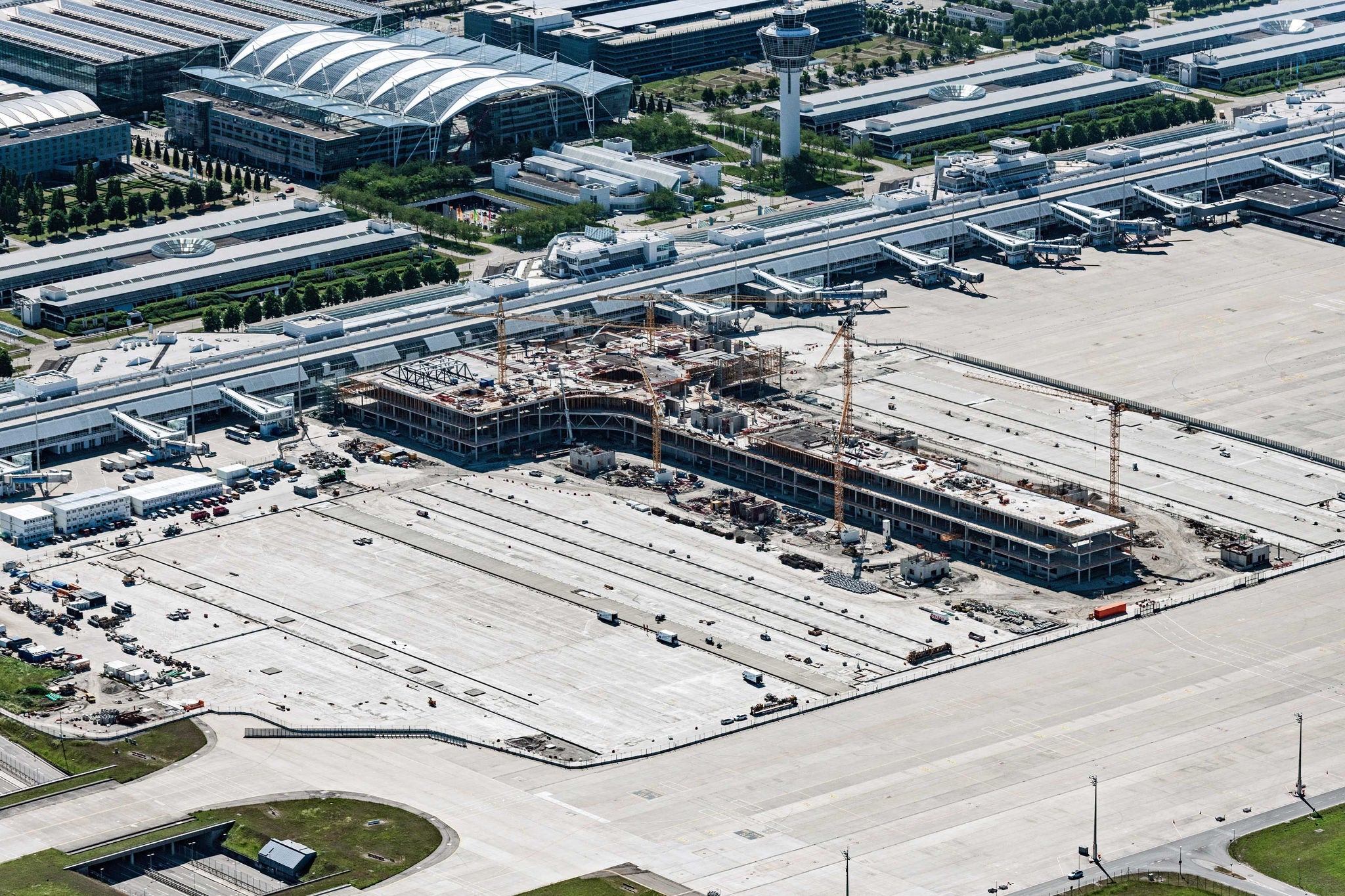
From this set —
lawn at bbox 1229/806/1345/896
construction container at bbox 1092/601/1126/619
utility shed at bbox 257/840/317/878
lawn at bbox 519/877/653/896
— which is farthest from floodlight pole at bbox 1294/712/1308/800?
utility shed at bbox 257/840/317/878

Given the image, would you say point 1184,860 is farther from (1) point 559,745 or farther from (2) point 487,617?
(2) point 487,617

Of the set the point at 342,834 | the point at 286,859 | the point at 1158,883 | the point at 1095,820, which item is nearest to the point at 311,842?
the point at 342,834

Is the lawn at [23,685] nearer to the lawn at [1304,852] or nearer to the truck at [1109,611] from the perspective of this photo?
the truck at [1109,611]

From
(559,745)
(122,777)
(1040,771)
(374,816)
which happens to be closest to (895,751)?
(1040,771)

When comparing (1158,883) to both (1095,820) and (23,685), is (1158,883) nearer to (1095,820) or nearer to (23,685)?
(1095,820)

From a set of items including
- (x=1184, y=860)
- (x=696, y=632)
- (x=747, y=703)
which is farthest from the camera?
(x=696, y=632)

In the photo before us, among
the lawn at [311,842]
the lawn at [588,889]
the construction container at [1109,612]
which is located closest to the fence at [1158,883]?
the lawn at [588,889]
